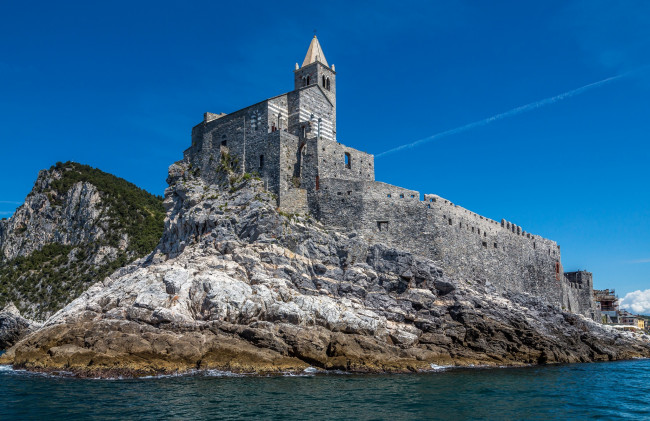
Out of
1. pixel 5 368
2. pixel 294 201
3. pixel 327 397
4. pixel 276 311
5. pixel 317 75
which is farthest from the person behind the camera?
pixel 317 75

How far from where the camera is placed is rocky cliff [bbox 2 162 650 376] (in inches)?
1169

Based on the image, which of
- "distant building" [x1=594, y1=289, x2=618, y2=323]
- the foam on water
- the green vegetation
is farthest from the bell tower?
"distant building" [x1=594, y1=289, x2=618, y2=323]

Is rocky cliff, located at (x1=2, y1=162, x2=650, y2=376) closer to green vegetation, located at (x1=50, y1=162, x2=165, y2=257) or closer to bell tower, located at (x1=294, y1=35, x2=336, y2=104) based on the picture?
bell tower, located at (x1=294, y1=35, x2=336, y2=104)

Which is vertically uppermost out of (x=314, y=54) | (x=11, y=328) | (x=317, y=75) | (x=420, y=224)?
(x=314, y=54)

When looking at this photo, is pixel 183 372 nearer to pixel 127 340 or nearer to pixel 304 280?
pixel 127 340

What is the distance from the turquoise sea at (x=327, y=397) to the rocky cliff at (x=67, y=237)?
4431 cm

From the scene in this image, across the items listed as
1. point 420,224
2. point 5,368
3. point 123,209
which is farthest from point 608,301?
point 5,368

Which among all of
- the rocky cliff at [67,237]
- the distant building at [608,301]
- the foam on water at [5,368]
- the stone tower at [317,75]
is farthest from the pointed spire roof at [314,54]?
the distant building at [608,301]

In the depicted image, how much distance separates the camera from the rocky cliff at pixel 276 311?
29.7 metres

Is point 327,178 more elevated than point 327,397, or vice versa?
point 327,178

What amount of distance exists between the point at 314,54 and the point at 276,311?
85.0ft

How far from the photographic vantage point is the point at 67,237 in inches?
3135

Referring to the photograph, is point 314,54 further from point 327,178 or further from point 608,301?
point 608,301

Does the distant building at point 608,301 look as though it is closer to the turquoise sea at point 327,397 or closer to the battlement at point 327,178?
the battlement at point 327,178
